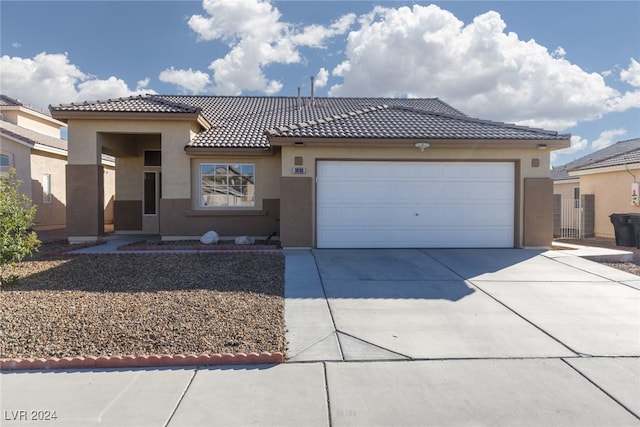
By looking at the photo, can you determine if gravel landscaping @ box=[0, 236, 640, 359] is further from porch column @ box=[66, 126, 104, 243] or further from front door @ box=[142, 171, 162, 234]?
front door @ box=[142, 171, 162, 234]

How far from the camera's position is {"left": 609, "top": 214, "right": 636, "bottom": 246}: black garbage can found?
46.0 ft

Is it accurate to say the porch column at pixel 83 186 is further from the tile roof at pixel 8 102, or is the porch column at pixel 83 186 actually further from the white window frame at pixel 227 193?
the tile roof at pixel 8 102

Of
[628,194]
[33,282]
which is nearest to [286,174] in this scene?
[33,282]

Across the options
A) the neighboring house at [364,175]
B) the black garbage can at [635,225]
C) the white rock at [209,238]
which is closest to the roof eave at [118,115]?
the neighboring house at [364,175]

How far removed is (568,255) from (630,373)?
7.47 metres

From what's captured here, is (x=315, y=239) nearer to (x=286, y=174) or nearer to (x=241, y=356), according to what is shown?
(x=286, y=174)

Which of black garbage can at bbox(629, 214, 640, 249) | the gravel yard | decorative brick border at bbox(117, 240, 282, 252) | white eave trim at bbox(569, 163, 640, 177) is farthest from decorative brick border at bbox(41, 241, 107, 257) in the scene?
white eave trim at bbox(569, 163, 640, 177)

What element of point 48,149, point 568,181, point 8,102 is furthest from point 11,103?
point 568,181

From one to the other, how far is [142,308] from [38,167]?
1585 centimetres

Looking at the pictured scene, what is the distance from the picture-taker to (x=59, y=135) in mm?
27125

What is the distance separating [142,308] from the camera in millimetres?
6531

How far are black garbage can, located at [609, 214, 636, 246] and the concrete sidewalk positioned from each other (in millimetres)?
7953

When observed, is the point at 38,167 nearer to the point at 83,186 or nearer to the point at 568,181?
the point at 83,186

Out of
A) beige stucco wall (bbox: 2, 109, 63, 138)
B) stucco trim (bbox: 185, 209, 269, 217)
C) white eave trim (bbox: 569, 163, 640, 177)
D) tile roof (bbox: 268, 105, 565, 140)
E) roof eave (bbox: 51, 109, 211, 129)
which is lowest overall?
stucco trim (bbox: 185, 209, 269, 217)
